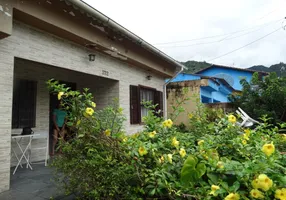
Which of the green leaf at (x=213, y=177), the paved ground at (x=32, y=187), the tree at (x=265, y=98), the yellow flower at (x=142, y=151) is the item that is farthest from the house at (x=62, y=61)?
the tree at (x=265, y=98)

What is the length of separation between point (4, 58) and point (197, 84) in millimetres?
8979

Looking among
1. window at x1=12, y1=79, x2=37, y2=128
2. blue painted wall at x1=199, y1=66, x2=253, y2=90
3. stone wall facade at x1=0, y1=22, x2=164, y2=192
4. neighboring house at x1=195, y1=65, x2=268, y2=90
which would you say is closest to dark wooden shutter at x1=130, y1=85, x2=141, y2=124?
stone wall facade at x1=0, y1=22, x2=164, y2=192

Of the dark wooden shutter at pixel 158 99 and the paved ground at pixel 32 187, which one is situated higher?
the dark wooden shutter at pixel 158 99

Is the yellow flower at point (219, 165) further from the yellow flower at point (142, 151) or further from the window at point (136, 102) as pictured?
the window at point (136, 102)

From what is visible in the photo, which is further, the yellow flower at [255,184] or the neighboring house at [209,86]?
the neighboring house at [209,86]

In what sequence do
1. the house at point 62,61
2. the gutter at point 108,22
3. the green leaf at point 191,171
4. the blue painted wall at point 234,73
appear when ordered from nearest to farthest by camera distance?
the green leaf at point 191,171
the house at point 62,61
the gutter at point 108,22
the blue painted wall at point 234,73

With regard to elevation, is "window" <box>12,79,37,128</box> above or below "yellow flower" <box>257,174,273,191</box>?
above

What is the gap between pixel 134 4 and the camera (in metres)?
10.3

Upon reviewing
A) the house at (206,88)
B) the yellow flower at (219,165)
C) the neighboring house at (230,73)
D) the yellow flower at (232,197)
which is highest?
the neighboring house at (230,73)

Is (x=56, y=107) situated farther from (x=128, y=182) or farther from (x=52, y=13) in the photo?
(x=128, y=182)

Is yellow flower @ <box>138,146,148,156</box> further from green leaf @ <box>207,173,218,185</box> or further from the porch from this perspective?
the porch

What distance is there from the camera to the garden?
5.03ft

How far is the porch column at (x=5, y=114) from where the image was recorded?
3.29 meters

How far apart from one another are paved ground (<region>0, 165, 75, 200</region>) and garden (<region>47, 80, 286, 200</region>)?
836 mm
